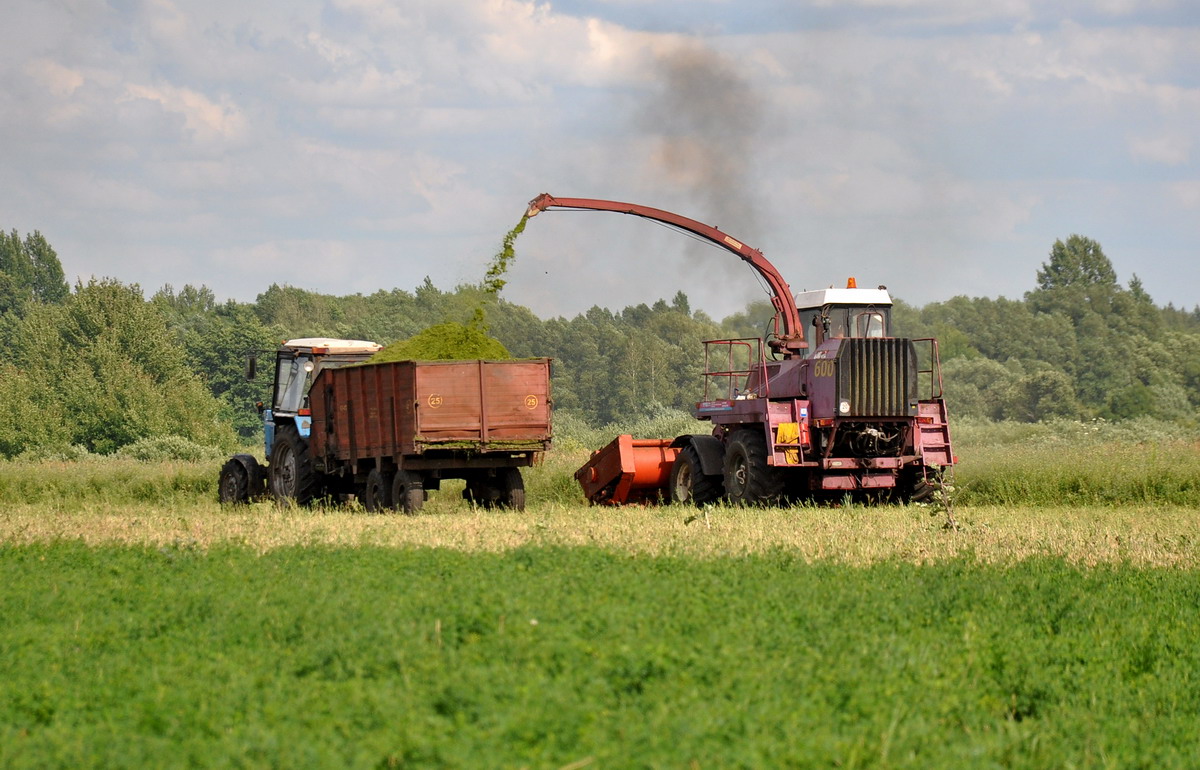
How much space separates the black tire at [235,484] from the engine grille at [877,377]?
9.30 meters

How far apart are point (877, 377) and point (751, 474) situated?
6.96 feet

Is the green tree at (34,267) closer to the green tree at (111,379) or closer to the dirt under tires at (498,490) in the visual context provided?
the green tree at (111,379)

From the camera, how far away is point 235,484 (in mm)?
21328

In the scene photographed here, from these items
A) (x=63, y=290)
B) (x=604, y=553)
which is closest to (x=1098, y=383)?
(x=604, y=553)

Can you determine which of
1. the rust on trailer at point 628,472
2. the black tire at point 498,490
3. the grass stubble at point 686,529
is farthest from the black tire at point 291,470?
the rust on trailer at point 628,472

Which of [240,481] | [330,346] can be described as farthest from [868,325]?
[240,481]

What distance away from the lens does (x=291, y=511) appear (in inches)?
707

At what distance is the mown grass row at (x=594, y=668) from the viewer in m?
5.90

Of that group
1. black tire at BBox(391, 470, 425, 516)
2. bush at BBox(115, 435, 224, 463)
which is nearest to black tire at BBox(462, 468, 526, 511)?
black tire at BBox(391, 470, 425, 516)

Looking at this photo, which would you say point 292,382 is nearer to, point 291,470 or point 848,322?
point 291,470

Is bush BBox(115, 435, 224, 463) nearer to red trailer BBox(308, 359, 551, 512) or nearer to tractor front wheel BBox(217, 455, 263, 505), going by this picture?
tractor front wheel BBox(217, 455, 263, 505)

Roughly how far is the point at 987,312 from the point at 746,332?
16.3 metres

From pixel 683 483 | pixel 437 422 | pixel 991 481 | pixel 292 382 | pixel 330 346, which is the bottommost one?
pixel 991 481

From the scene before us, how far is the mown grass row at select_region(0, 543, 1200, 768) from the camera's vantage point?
19.4ft
